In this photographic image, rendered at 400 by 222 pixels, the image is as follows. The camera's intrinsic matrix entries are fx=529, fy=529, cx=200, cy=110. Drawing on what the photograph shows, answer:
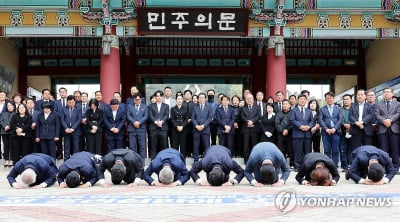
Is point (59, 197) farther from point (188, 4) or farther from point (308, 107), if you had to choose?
point (188, 4)

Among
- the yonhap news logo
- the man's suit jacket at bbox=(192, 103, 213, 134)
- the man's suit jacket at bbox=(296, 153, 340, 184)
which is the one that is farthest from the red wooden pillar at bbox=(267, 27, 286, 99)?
the yonhap news logo

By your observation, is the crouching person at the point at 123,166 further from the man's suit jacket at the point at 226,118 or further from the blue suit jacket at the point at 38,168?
the man's suit jacket at the point at 226,118

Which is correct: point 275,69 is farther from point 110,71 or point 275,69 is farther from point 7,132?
point 7,132

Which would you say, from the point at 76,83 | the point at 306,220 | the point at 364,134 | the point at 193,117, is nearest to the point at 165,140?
the point at 193,117

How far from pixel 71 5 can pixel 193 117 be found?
15.7 feet

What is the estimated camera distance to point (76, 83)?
1902 centimetres

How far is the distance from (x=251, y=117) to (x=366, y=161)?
3.43m

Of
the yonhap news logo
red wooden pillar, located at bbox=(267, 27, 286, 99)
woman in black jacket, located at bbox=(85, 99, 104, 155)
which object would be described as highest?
red wooden pillar, located at bbox=(267, 27, 286, 99)

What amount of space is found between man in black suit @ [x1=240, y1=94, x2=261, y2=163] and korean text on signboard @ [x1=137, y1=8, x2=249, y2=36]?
118 inches

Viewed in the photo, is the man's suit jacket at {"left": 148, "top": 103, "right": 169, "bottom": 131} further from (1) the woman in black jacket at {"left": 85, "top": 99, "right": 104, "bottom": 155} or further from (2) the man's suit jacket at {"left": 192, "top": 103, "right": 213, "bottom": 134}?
(1) the woman in black jacket at {"left": 85, "top": 99, "right": 104, "bottom": 155}

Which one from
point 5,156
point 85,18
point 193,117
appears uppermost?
point 85,18

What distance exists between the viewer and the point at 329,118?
9.73 metres

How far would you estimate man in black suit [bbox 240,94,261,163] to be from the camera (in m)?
10.4

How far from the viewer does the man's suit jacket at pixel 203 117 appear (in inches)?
409
